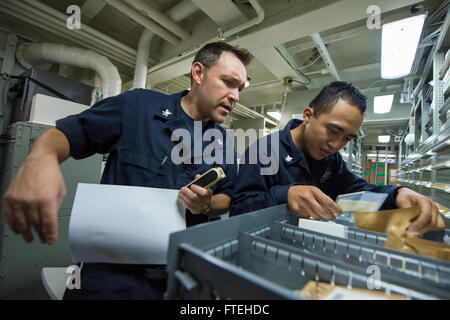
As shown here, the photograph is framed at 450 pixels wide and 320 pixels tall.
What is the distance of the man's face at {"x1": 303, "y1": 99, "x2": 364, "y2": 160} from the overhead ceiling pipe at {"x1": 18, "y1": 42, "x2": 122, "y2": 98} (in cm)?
252

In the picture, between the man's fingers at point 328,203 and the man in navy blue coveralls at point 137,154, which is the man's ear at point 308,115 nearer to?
the man in navy blue coveralls at point 137,154

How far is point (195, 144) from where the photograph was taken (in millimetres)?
957

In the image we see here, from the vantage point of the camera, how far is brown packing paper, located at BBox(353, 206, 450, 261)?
392 millimetres

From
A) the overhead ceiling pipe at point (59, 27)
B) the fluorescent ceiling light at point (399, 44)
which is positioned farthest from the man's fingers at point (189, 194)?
the overhead ceiling pipe at point (59, 27)

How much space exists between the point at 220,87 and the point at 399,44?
1.82 m

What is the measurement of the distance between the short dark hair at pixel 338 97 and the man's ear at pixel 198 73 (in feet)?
2.04

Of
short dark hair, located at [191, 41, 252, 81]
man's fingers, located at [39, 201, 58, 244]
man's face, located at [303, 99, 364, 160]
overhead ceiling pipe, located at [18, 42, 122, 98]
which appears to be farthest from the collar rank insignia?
overhead ceiling pipe, located at [18, 42, 122, 98]

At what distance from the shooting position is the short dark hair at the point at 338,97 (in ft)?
3.00

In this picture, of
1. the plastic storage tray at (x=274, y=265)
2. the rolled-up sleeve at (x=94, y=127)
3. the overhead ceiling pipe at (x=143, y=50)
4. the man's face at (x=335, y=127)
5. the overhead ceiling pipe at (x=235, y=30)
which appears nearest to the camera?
the plastic storage tray at (x=274, y=265)

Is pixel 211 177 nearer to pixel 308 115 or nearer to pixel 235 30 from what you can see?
pixel 308 115

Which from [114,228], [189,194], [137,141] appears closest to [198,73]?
[137,141]

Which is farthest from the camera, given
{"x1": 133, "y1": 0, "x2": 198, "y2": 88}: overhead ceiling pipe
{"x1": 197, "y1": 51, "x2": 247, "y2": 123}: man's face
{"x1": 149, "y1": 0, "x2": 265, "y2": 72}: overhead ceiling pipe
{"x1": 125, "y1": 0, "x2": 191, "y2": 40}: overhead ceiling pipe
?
{"x1": 133, "y1": 0, "x2": 198, "y2": 88}: overhead ceiling pipe

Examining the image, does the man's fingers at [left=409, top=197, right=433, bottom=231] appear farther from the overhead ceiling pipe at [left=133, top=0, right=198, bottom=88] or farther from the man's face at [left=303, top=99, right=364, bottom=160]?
the overhead ceiling pipe at [left=133, top=0, right=198, bottom=88]
